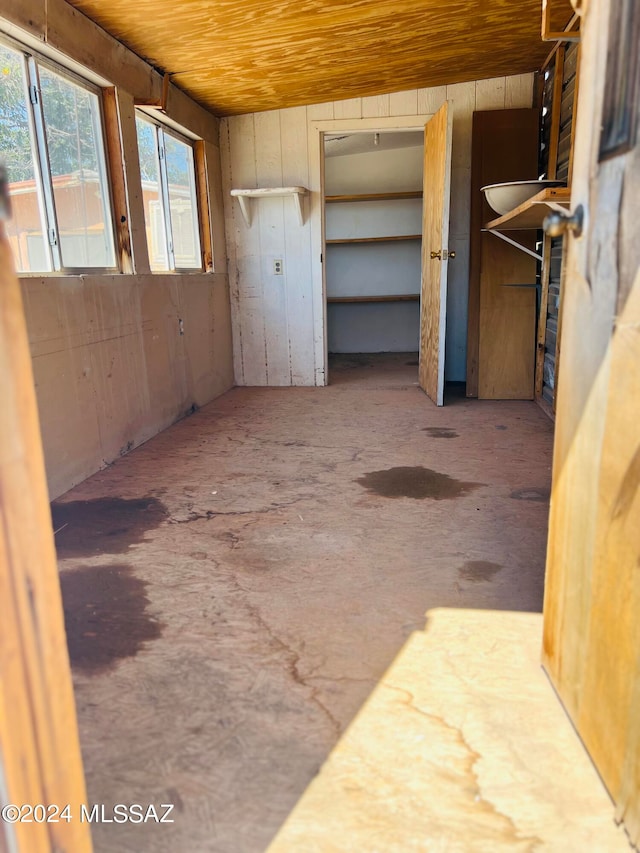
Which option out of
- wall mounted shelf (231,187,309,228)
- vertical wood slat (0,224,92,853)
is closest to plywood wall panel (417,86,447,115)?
wall mounted shelf (231,187,309,228)

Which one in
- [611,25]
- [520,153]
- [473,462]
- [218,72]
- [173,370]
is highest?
[218,72]

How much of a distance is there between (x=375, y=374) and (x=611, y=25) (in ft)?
15.9

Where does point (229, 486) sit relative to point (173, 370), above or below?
below

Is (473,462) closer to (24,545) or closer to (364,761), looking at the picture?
(364,761)

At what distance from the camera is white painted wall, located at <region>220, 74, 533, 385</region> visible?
4910mm

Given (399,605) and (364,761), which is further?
(399,605)

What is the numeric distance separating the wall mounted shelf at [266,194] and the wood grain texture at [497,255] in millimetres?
1406

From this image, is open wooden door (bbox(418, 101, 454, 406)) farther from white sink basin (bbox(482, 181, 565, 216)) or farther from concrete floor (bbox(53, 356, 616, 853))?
concrete floor (bbox(53, 356, 616, 853))

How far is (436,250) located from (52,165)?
274 centimetres

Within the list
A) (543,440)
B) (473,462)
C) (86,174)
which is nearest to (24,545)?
(473,462)

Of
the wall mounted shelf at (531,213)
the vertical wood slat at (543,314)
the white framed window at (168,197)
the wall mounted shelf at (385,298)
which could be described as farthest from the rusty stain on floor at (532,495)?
the wall mounted shelf at (385,298)

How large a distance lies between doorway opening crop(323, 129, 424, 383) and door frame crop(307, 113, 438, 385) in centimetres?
125

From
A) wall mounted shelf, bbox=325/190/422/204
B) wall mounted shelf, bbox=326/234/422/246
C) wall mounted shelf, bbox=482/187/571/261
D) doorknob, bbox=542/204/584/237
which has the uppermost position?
wall mounted shelf, bbox=325/190/422/204

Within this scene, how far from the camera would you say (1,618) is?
0.67 meters
